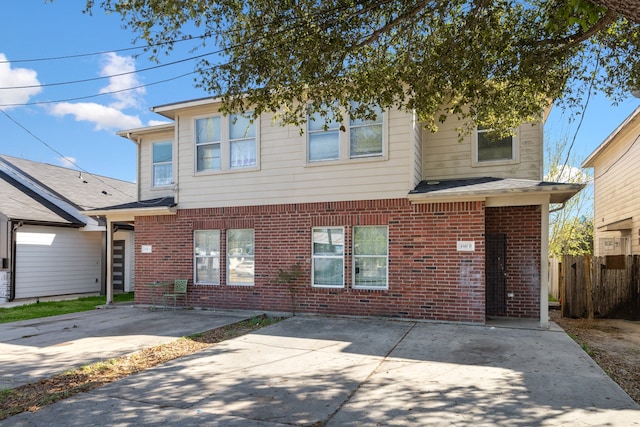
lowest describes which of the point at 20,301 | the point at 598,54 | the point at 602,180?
the point at 20,301

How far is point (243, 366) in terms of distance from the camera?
6.01 metres

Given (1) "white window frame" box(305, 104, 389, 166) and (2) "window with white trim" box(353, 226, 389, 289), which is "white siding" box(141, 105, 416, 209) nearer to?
(1) "white window frame" box(305, 104, 389, 166)

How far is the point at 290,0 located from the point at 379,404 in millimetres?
5918

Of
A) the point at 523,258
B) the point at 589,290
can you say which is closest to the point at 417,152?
the point at 523,258

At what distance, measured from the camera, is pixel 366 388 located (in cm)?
502

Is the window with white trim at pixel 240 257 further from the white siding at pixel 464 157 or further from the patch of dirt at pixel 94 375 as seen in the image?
the white siding at pixel 464 157

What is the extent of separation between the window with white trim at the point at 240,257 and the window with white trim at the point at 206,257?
38 cm

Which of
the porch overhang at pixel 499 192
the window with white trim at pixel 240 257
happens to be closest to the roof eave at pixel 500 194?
the porch overhang at pixel 499 192

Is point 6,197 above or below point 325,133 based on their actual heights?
below

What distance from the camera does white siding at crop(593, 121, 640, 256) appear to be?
13441 mm

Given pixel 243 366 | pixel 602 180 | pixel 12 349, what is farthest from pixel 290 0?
pixel 602 180

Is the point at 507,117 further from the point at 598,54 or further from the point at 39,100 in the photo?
the point at 39,100

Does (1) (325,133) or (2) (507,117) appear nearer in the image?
(2) (507,117)

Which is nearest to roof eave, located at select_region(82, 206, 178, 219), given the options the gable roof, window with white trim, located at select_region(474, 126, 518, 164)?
the gable roof
